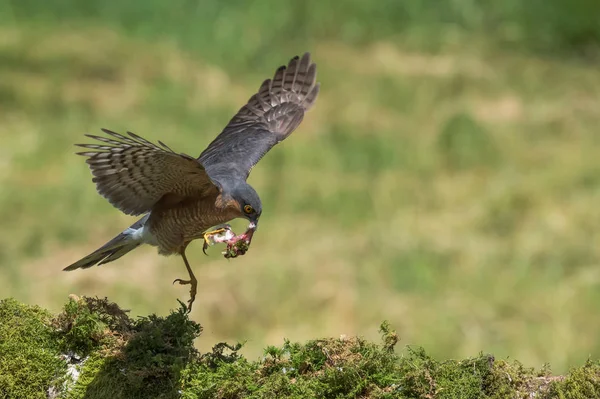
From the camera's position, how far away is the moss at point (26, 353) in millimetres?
5730

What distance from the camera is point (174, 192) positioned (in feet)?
23.6

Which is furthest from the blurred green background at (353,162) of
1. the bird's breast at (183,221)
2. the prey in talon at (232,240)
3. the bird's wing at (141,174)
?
the prey in talon at (232,240)

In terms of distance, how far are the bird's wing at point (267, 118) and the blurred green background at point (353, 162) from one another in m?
3.48

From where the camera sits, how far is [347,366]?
5555mm

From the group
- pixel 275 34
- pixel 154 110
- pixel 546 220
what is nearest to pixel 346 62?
pixel 275 34

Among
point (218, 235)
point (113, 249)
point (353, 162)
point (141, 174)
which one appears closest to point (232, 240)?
point (218, 235)

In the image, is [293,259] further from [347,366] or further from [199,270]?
[347,366]

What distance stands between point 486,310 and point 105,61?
854 centimetres

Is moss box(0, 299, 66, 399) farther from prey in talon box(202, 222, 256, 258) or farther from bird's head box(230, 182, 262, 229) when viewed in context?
bird's head box(230, 182, 262, 229)

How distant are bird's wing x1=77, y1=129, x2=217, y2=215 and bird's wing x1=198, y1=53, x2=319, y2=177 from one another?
0.82 meters

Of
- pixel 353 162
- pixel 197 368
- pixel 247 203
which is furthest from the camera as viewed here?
pixel 353 162

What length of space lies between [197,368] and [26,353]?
2.96 feet

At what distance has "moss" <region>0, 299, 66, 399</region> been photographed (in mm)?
5730

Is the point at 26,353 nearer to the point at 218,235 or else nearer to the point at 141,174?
the point at 141,174
